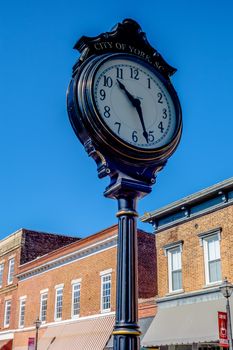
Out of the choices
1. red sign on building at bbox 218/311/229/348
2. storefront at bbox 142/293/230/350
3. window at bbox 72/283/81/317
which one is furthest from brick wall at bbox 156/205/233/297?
window at bbox 72/283/81/317

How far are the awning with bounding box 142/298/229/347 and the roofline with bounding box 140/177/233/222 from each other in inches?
137

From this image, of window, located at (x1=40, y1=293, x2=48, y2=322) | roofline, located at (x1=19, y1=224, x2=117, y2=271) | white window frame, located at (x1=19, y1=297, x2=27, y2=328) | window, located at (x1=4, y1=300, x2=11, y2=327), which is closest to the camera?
roofline, located at (x1=19, y1=224, x2=117, y2=271)

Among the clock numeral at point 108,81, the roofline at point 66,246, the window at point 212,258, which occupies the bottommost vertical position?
the clock numeral at point 108,81

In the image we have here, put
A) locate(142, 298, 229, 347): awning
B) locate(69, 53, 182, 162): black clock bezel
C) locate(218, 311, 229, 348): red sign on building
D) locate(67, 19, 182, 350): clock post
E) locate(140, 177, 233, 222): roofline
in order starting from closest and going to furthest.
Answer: locate(67, 19, 182, 350): clock post, locate(69, 53, 182, 162): black clock bezel, locate(218, 311, 229, 348): red sign on building, locate(142, 298, 229, 347): awning, locate(140, 177, 233, 222): roofline

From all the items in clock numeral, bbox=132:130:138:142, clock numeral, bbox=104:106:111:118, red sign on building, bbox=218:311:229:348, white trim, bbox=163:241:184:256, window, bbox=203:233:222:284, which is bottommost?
red sign on building, bbox=218:311:229:348

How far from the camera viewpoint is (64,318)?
2573 centimetres

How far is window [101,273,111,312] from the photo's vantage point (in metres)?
22.6

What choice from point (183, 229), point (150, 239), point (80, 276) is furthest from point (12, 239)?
point (183, 229)

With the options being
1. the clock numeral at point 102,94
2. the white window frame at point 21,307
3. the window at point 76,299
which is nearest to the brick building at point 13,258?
the white window frame at point 21,307

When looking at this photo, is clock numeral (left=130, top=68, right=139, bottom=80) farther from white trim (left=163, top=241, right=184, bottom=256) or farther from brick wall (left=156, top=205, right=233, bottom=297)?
white trim (left=163, top=241, right=184, bottom=256)

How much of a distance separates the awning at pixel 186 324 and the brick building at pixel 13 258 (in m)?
16.0

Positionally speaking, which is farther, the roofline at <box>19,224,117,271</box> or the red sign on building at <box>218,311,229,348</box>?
the roofline at <box>19,224,117,271</box>

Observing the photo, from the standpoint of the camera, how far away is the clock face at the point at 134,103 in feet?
14.7

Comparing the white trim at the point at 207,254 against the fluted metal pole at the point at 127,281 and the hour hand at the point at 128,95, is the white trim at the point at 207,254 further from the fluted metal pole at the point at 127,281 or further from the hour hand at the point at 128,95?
the fluted metal pole at the point at 127,281
